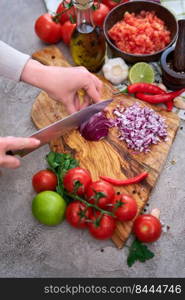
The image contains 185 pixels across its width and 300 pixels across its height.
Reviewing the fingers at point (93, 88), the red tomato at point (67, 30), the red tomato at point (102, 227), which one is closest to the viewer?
the red tomato at point (102, 227)

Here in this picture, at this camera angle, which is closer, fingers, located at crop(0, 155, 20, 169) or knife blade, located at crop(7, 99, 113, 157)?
fingers, located at crop(0, 155, 20, 169)

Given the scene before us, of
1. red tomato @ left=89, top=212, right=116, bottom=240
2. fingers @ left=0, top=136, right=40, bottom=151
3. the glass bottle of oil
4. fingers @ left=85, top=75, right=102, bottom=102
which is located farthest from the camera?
the glass bottle of oil

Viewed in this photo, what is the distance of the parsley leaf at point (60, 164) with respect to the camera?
184 cm

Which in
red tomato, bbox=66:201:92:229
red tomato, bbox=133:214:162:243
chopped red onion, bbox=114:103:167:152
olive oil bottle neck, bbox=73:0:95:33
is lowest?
red tomato, bbox=133:214:162:243

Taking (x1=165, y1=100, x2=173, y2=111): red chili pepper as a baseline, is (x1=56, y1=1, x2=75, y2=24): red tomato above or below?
above

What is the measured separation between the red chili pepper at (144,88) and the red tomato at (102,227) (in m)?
0.69

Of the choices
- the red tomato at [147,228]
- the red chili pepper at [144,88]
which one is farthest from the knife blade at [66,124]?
the red tomato at [147,228]

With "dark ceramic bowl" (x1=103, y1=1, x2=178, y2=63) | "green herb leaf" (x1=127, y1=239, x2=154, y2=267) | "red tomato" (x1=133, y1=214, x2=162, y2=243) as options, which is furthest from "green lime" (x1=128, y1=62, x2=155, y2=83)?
"green herb leaf" (x1=127, y1=239, x2=154, y2=267)

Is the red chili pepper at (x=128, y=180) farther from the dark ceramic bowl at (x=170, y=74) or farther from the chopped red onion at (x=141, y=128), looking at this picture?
the dark ceramic bowl at (x=170, y=74)

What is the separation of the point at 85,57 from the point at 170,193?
2.67 ft

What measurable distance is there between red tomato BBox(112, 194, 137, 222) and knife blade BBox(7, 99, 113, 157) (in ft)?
1.32

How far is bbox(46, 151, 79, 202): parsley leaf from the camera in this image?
1.84 meters

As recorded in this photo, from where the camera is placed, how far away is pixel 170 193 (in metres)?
1.92

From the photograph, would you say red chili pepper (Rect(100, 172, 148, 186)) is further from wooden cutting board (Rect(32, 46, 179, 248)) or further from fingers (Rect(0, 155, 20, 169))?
fingers (Rect(0, 155, 20, 169))
